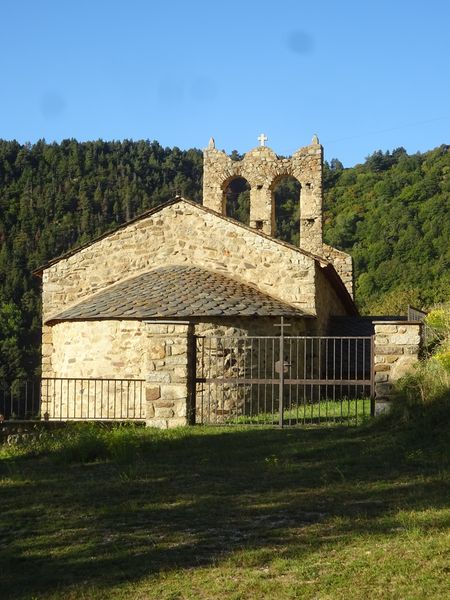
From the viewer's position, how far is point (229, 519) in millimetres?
6477

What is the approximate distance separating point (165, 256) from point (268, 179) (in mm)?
4551

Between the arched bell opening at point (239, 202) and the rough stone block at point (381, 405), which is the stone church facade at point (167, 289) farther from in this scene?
the arched bell opening at point (239, 202)

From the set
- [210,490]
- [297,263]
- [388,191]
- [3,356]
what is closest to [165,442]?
[210,490]

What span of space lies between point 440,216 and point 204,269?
2481 cm

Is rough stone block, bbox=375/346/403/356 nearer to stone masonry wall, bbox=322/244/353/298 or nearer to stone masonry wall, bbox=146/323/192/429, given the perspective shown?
stone masonry wall, bbox=146/323/192/429

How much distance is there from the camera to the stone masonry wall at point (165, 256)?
17.7m

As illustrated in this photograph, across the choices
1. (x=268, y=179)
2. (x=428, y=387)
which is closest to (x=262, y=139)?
(x=268, y=179)

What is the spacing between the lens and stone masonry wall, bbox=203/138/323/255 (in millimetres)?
21750

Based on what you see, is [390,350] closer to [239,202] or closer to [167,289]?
[167,289]

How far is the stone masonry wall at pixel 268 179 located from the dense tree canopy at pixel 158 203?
41.9 feet

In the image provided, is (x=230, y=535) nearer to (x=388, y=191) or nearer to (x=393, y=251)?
(x=393, y=251)

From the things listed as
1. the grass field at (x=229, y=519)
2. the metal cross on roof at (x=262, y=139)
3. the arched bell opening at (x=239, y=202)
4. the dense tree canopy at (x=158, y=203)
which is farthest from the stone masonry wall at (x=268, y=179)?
the arched bell opening at (x=239, y=202)

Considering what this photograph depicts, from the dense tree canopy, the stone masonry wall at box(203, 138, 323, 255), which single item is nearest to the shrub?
the stone masonry wall at box(203, 138, 323, 255)

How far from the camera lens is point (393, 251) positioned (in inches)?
1570
